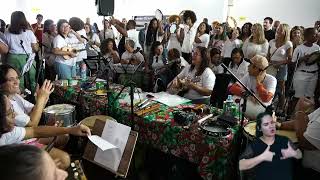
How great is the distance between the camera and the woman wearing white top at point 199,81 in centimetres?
322

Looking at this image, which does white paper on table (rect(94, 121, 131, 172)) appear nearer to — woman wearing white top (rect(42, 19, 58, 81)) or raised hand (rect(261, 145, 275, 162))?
raised hand (rect(261, 145, 275, 162))

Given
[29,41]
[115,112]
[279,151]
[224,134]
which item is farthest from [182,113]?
[29,41]

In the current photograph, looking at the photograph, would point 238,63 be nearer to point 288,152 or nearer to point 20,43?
point 288,152

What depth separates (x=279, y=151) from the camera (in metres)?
1.48

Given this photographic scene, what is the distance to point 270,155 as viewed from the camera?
1.47m

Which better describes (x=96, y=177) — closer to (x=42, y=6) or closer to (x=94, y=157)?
(x=94, y=157)

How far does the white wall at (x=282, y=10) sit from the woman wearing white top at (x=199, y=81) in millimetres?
5532

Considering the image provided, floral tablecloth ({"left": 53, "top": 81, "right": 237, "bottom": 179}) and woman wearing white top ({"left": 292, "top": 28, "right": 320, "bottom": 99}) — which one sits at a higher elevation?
woman wearing white top ({"left": 292, "top": 28, "right": 320, "bottom": 99})

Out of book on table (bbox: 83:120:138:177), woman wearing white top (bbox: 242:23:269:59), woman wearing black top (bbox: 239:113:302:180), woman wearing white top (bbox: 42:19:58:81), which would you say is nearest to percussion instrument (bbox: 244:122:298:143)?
woman wearing black top (bbox: 239:113:302:180)

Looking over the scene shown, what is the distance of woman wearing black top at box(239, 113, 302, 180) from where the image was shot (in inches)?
57.7

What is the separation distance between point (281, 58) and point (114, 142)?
325 centimetres

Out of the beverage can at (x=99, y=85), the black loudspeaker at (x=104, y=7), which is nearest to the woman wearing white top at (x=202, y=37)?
the black loudspeaker at (x=104, y=7)

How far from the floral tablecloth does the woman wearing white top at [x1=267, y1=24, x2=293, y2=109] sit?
90.3 inches

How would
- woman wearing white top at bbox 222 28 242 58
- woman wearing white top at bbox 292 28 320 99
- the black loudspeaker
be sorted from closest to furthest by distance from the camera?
woman wearing white top at bbox 292 28 320 99
the black loudspeaker
woman wearing white top at bbox 222 28 242 58
